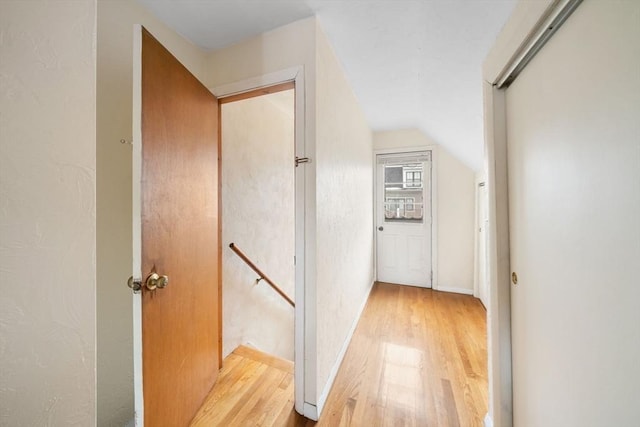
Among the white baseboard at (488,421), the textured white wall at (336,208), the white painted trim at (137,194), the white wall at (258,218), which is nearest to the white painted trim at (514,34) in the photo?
the textured white wall at (336,208)

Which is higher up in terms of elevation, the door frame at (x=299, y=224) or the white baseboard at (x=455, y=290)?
the door frame at (x=299, y=224)

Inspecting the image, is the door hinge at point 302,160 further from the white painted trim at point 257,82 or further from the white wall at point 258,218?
the white wall at point 258,218

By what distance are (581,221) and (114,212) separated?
178 cm

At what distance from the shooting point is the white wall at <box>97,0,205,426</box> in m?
1.02


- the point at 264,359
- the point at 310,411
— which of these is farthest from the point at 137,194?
the point at 264,359

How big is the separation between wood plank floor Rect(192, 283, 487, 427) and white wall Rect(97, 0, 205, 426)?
1.56 ft

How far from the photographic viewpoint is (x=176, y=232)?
1089mm

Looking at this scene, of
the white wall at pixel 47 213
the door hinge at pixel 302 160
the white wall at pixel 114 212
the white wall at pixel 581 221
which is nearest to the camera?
the white wall at pixel 47 213

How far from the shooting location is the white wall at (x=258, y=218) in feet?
5.87

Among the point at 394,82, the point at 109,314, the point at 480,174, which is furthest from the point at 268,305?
the point at 480,174

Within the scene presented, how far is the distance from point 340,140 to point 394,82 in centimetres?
78

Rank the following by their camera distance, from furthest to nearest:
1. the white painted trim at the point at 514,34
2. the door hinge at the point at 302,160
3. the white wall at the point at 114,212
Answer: the door hinge at the point at 302,160 < the white wall at the point at 114,212 < the white painted trim at the point at 514,34

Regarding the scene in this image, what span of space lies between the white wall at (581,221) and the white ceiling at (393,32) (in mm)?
500

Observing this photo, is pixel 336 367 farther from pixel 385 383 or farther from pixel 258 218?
pixel 258 218
